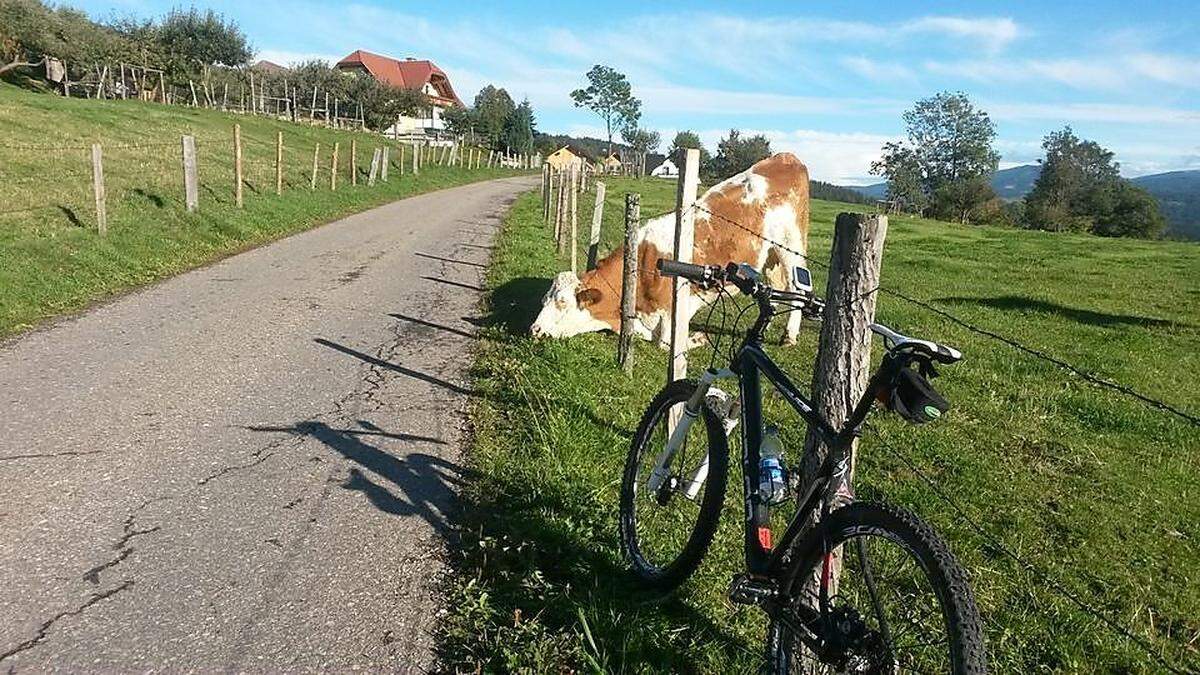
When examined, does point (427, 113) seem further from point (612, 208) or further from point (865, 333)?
point (865, 333)

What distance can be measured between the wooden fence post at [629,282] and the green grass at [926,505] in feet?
0.60

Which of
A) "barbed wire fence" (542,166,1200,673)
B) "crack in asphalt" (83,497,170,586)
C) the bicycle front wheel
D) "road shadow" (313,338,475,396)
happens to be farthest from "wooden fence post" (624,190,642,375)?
the bicycle front wheel

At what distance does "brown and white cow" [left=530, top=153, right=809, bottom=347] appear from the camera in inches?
367

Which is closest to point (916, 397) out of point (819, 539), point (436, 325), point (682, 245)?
point (819, 539)

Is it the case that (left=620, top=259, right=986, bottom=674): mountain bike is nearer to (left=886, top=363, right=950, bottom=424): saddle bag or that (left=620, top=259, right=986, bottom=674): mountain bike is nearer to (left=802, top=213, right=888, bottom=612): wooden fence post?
(left=886, top=363, right=950, bottom=424): saddle bag

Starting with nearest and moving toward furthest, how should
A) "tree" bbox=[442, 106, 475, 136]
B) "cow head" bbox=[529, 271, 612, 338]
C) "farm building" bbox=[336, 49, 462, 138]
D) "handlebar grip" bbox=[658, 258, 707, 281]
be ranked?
"handlebar grip" bbox=[658, 258, 707, 281], "cow head" bbox=[529, 271, 612, 338], "tree" bbox=[442, 106, 475, 136], "farm building" bbox=[336, 49, 462, 138]

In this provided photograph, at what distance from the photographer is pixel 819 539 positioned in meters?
2.70

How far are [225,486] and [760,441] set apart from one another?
3.31 m

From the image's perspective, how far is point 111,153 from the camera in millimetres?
22891

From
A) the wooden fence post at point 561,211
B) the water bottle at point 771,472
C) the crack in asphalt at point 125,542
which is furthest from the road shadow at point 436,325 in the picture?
the wooden fence post at point 561,211

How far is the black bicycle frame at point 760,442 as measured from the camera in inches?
107

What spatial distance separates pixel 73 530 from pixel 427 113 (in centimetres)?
9279

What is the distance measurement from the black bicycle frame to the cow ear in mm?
5796

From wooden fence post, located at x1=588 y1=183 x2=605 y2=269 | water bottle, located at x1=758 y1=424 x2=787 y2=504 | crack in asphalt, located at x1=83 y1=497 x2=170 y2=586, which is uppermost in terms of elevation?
wooden fence post, located at x1=588 y1=183 x2=605 y2=269
